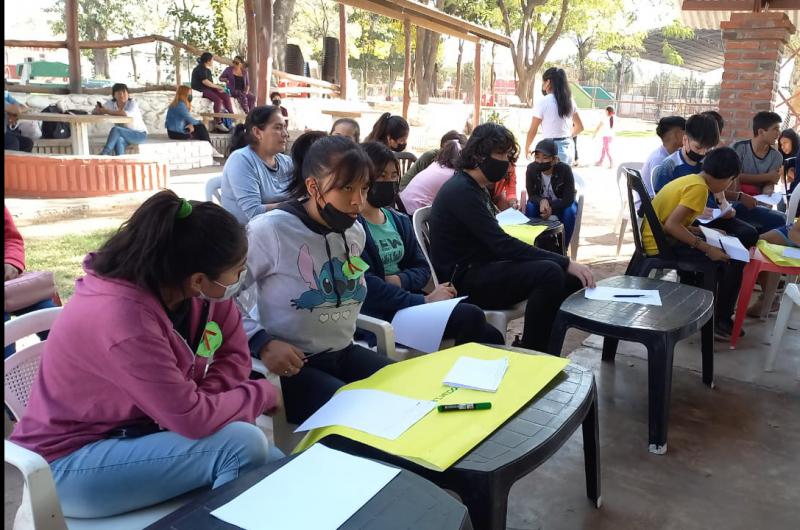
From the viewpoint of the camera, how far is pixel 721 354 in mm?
4043

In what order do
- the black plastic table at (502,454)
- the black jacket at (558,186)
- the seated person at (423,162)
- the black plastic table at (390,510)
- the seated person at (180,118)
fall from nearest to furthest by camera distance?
1. the black plastic table at (390,510)
2. the black plastic table at (502,454)
3. the seated person at (423,162)
4. the black jacket at (558,186)
5. the seated person at (180,118)

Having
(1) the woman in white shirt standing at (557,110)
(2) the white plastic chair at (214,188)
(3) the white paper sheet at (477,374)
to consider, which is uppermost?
(1) the woman in white shirt standing at (557,110)

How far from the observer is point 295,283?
7.28 ft

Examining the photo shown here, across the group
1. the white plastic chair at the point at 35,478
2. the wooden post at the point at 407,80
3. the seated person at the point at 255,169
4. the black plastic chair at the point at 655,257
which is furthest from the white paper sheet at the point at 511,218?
the wooden post at the point at 407,80

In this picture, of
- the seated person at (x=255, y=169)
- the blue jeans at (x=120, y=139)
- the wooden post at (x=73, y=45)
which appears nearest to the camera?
the seated person at (x=255, y=169)

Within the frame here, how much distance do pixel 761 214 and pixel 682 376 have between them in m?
2.28

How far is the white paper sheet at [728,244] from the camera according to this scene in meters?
3.90

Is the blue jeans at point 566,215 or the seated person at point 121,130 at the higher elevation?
the seated person at point 121,130

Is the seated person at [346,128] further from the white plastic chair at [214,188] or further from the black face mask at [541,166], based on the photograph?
the black face mask at [541,166]

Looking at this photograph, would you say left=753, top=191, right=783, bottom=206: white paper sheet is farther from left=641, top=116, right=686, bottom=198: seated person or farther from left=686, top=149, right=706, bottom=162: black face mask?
left=686, top=149, right=706, bottom=162: black face mask

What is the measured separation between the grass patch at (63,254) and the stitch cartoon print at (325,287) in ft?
9.58

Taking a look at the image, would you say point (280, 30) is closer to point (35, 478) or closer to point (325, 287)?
point (325, 287)

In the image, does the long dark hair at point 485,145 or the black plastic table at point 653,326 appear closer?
the black plastic table at point 653,326

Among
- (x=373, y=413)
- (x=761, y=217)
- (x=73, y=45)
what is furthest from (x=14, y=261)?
(x=73, y=45)
